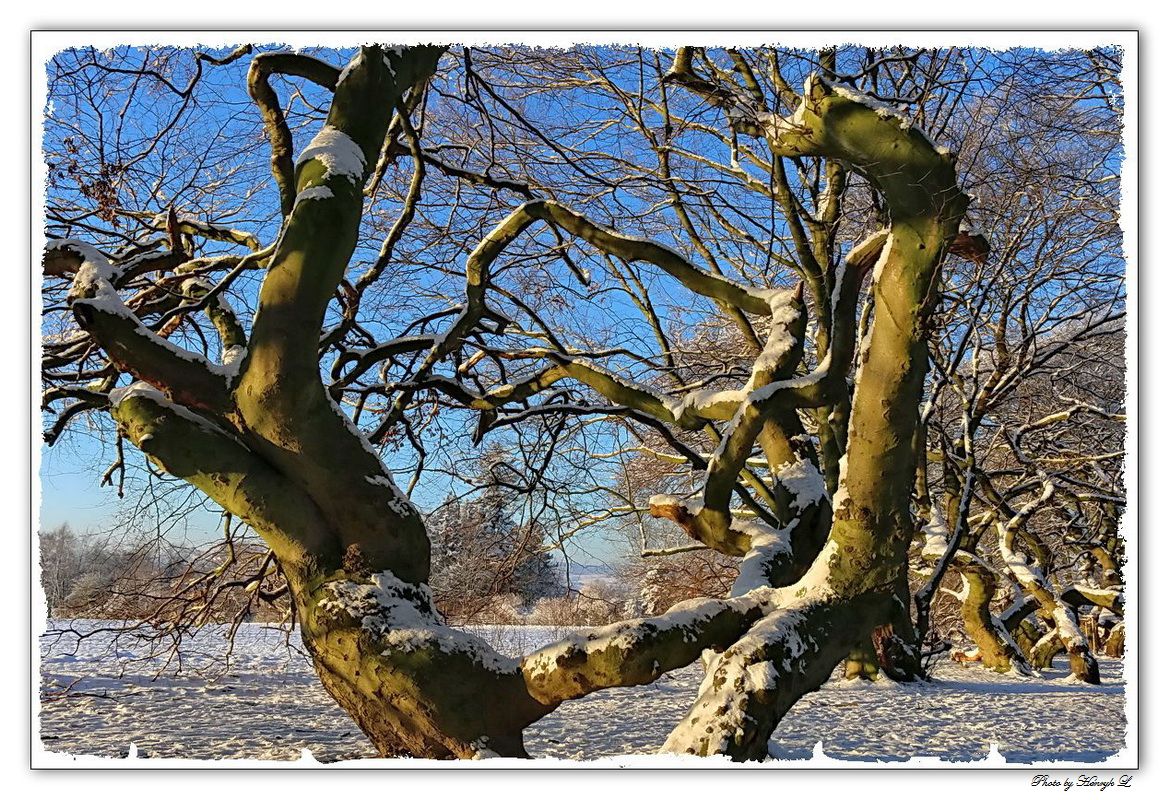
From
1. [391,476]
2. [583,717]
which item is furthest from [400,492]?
[583,717]

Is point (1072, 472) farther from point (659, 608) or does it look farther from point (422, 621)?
point (422, 621)

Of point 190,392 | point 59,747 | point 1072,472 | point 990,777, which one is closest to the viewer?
point 990,777

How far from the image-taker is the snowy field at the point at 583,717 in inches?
194

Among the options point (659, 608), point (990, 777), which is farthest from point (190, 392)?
point (659, 608)

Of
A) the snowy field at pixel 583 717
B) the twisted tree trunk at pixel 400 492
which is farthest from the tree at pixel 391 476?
the snowy field at pixel 583 717

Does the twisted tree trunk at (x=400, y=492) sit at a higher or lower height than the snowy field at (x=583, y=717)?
higher

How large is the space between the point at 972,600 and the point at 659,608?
6055 mm

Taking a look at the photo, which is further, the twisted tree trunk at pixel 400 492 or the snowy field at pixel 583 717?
the snowy field at pixel 583 717

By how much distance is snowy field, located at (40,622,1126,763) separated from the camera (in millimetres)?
4930

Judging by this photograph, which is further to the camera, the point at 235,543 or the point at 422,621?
the point at 235,543

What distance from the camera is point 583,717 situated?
265 inches

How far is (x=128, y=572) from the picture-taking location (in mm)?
5629

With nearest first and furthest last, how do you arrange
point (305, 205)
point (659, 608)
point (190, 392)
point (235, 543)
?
point (305, 205) → point (190, 392) → point (235, 543) → point (659, 608)

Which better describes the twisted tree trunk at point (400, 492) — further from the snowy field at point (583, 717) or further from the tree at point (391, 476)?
the snowy field at point (583, 717)
